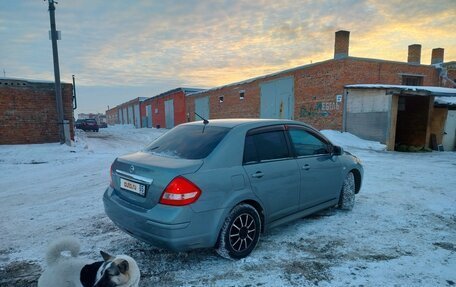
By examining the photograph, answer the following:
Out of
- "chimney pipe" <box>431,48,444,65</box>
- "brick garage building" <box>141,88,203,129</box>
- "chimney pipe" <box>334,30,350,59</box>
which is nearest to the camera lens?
"chimney pipe" <box>334,30,350,59</box>

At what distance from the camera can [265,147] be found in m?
3.66

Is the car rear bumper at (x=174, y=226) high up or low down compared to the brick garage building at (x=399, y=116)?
down

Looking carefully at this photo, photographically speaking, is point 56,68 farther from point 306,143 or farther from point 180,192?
point 180,192

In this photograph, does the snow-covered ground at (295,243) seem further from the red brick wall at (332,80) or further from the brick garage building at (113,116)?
the brick garage building at (113,116)

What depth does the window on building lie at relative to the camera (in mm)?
19938

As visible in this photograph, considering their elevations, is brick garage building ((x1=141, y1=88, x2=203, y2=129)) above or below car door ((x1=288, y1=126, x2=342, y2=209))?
above

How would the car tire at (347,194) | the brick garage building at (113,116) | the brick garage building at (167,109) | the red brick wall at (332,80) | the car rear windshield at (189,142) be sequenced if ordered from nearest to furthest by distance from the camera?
1. the car rear windshield at (189,142)
2. the car tire at (347,194)
3. the red brick wall at (332,80)
4. the brick garage building at (167,109)
5. the brick garage building at (113,116)

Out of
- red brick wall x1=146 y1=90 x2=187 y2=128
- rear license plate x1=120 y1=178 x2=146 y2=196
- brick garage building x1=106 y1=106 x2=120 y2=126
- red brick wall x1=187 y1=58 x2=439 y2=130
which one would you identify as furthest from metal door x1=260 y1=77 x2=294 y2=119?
brick garage building x1=106 y1=106 x2=120 y2=126

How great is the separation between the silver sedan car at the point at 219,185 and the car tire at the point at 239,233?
0.4 inches

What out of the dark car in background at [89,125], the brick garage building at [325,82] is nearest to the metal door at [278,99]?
the brick garage building at [325,82]

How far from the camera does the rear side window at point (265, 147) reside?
3462mm

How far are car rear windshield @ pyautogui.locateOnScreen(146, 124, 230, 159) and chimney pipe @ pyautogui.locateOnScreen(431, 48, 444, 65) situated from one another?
2789 centimetres

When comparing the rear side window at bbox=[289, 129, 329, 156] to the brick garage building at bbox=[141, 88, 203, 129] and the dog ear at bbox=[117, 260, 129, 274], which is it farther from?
the brick garage building at bbox=[141, 88, 203, 129]

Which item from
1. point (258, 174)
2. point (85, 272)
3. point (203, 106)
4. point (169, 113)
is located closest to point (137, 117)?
point (169, 113)
